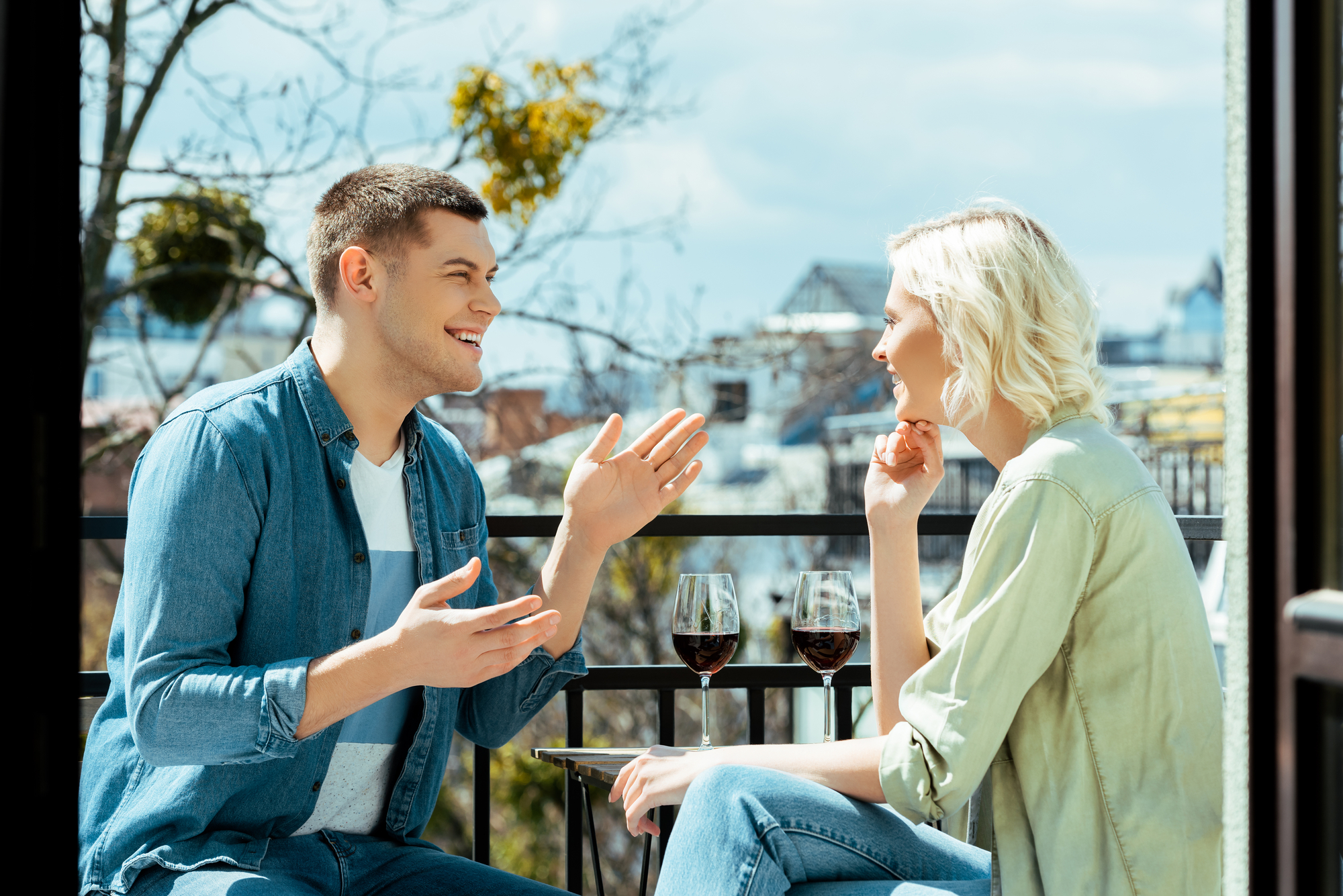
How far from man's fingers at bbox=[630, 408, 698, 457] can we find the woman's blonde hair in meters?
0.53

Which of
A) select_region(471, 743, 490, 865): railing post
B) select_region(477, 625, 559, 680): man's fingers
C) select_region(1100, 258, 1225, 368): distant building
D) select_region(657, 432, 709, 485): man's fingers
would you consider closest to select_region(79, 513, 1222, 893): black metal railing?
select_region(471, 743, 490, 865): railing post

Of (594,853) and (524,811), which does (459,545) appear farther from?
(524,811)

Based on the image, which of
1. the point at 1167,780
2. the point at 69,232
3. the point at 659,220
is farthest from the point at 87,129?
the point at 1167,780

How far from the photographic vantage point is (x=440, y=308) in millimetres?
1823

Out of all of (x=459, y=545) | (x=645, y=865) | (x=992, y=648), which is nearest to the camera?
(x=992, y=648)

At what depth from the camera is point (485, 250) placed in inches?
74.5

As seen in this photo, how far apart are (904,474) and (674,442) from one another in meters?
0.40

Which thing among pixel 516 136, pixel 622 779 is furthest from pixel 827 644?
pixel 516 136

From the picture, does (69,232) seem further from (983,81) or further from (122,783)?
(983,81)

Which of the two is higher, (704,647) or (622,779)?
(704,647)

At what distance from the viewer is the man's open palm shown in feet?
6.26

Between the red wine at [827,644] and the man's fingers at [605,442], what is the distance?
0.41m

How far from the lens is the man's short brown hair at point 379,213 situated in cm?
181

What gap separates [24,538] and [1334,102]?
3.55 feet
